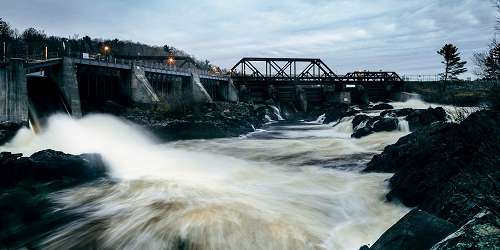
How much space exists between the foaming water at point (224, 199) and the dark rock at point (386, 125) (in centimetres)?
308

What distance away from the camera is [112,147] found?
89.4 ft

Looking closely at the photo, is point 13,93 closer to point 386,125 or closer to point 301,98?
point 386,125

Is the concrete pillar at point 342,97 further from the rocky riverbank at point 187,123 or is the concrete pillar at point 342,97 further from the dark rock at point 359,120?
the rocky riverbank at point 187,123

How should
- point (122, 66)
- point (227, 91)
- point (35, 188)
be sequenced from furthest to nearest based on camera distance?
point (227, 91)
point (122, 66)
point (35, 188)

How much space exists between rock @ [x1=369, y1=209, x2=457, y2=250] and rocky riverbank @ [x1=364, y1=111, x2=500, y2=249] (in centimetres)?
2

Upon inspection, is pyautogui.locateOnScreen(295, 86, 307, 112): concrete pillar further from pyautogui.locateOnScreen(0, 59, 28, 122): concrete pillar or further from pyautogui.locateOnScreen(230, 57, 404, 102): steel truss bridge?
pyautogui.locateOnScreen(0, 59, 28, 122): concrete pillar

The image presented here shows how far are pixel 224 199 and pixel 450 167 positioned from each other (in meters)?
8.07

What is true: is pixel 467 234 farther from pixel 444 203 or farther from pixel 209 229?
pixel 209 229

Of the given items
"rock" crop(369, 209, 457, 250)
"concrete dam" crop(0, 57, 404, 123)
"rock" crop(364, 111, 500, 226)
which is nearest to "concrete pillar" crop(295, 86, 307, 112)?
"concrete dam" crop(0, 57, 404, 123)

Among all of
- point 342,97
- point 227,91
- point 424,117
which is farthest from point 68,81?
point 342,97

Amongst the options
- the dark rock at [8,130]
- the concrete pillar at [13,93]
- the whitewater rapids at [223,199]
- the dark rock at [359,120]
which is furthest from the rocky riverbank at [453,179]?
the concrete pillar at [13,93]

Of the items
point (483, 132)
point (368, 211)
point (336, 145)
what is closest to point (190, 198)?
point (368, 211)

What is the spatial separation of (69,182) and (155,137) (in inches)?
596

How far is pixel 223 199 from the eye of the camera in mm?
13961
